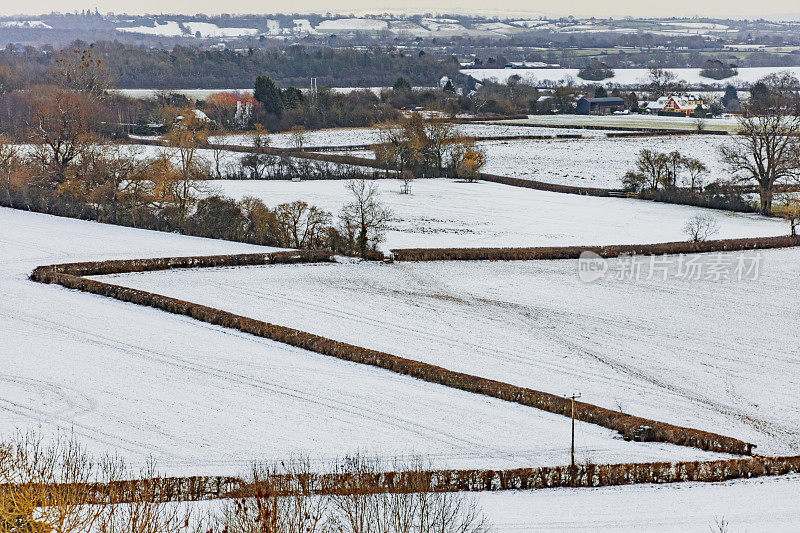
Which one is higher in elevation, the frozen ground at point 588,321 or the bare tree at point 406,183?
the bare tree at point 406,183

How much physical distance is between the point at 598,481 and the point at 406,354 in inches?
376

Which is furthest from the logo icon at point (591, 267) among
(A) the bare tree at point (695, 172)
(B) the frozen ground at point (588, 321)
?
(A) the bare tree at point (695, 172)

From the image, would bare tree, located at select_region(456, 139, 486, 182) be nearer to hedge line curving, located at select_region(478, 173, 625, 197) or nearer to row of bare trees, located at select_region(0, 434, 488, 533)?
hedge line curving, located at select_region(478, 173, 625, 197)

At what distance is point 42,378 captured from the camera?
23.7m

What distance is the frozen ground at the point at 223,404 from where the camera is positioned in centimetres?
1984

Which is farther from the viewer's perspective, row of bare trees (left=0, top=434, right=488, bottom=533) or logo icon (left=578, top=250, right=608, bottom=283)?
logo icon (left=578, top=250, right=608, bottom=283)

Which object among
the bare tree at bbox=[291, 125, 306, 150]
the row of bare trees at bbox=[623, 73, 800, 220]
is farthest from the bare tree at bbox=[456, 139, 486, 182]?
the bare tree at bbox=[291, 125, 306, 150]

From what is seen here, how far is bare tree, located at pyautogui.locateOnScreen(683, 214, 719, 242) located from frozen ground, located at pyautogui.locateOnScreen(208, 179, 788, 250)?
50cm

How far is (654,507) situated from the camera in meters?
16.8

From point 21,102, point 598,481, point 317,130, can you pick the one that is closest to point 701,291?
point 598,481

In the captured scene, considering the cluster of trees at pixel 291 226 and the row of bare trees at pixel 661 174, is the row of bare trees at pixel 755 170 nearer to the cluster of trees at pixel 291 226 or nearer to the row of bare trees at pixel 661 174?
the row of bare trees at pixel 661 174

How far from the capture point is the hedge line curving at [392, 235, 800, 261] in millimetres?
38188

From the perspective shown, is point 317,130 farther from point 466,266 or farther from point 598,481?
point 598,481

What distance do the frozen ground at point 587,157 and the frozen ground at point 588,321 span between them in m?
22.5
